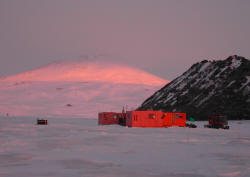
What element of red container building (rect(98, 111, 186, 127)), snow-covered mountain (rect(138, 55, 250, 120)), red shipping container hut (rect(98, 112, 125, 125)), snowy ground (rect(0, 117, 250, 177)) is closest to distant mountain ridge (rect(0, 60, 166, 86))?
snow-covered mountain (rect(138, 55, 250, 120))

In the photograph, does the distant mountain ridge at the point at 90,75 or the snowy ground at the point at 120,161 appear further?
the distant mountain ridge at the point at 90,75

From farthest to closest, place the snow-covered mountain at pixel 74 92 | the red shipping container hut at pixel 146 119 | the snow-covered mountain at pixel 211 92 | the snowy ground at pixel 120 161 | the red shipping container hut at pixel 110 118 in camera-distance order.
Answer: the snow-covered mountain at pixel 74 92 < the snow-covered mountain at pixel 211 92 < the red shipping container hut at pixel 110 118 < the red shipping container hut at pixel 146 119 < the snowy ground at pixel 120 161

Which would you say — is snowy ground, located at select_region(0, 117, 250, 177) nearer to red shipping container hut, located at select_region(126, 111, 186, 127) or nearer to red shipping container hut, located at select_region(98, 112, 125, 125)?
red shipping container hut, located at select_region(126, 111, 186, 127)

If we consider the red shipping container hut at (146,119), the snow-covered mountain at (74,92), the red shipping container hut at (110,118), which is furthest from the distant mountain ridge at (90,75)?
the red shipping container hut at (146,119)

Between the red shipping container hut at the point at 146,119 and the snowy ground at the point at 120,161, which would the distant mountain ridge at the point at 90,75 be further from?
the snowy ground at the point at 120,161

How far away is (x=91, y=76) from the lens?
17162 cm

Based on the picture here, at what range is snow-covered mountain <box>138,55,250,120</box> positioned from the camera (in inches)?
2404

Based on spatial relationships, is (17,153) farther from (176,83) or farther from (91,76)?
(91,76)

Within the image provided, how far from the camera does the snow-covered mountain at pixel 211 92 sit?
61062 mm

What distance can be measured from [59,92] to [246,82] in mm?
74112

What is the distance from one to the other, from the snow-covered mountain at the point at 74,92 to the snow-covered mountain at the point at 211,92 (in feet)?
67.5

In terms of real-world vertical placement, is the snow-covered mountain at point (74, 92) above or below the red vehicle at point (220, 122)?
above

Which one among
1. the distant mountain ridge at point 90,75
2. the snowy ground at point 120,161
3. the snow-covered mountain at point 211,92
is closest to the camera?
the snowy ground at point 120,161

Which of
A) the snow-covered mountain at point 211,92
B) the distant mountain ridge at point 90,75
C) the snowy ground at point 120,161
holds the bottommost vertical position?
the snowy ground at point 120,161
